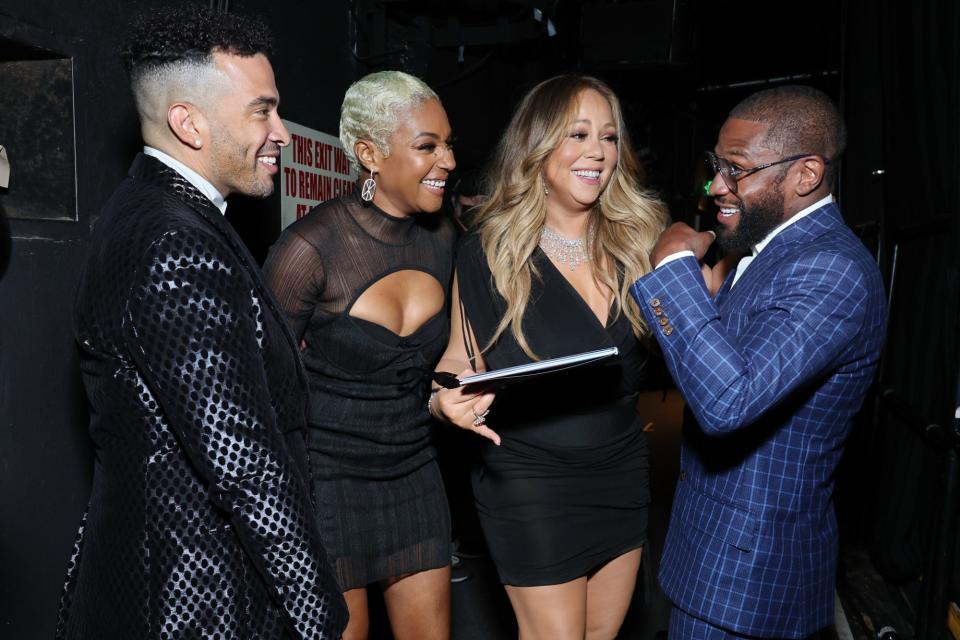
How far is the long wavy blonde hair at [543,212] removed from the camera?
2203 millimetres

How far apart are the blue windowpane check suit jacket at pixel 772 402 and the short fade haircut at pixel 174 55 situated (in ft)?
3.04

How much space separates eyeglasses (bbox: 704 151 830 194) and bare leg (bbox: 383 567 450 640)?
52.9 inches

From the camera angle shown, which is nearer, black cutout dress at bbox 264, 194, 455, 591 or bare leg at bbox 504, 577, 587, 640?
bare leg at bbox 504, 577, 587, 640

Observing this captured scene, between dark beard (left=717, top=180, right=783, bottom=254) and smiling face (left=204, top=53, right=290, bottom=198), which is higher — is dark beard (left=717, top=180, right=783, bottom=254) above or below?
below

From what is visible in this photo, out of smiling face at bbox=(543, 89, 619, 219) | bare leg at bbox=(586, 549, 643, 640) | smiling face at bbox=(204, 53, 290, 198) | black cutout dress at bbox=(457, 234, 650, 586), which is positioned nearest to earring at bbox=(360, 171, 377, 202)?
black cutout dress at bbox=(457, 234, 650, 586)

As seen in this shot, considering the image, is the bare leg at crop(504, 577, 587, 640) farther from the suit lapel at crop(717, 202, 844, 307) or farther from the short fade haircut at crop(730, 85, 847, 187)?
the short fade haircut at crop(730, 85, 847, 187)

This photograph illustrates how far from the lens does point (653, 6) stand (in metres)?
5.38

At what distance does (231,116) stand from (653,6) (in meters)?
4.63

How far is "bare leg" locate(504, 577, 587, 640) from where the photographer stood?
80.0 inches

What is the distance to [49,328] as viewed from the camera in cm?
221

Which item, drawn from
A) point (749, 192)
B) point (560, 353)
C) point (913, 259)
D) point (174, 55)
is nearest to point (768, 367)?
point (749, 192)

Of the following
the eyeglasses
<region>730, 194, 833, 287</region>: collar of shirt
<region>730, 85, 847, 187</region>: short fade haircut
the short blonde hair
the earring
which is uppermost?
the short blonde hair

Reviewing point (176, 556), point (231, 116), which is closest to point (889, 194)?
point (231, 116)

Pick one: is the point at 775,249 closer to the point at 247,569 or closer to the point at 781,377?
the point at 781,377
